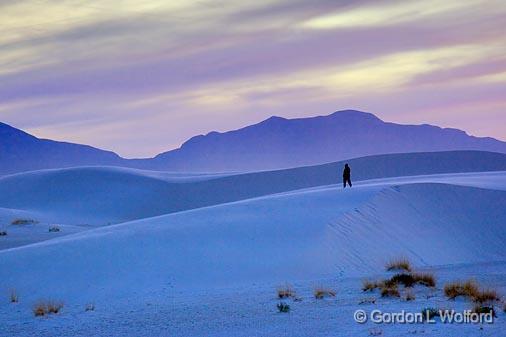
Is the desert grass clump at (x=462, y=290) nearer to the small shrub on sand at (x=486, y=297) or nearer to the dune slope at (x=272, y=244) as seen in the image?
the small shrub on sand at (x=486, y=297)

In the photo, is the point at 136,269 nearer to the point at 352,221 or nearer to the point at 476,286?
the point at 352,221

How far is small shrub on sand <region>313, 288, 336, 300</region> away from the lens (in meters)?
14.6

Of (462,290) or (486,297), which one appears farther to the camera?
(462,290)

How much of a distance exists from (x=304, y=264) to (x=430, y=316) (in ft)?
Answer: 27.0

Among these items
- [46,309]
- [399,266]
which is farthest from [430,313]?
[46,309]

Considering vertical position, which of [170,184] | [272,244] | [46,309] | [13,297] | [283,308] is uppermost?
[170,184]

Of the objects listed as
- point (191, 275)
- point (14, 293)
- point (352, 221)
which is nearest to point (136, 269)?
point (191, 275)

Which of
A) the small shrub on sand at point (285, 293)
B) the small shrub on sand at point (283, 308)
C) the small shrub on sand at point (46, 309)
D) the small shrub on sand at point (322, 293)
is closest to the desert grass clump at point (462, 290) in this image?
the small shrub on sand at point (322, 293)

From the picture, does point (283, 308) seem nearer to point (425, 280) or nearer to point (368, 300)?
point (368, 300)

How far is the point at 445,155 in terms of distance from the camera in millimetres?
75062

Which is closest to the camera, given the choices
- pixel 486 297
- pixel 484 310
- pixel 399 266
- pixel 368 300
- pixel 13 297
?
pixel 484 310

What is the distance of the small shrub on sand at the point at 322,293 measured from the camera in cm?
1455

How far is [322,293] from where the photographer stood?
14672mm

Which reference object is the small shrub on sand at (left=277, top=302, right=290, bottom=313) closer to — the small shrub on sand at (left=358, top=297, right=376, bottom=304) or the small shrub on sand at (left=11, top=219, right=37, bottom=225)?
the small shrub on sand at (left=358, top=297, right=376, bottom=304)
